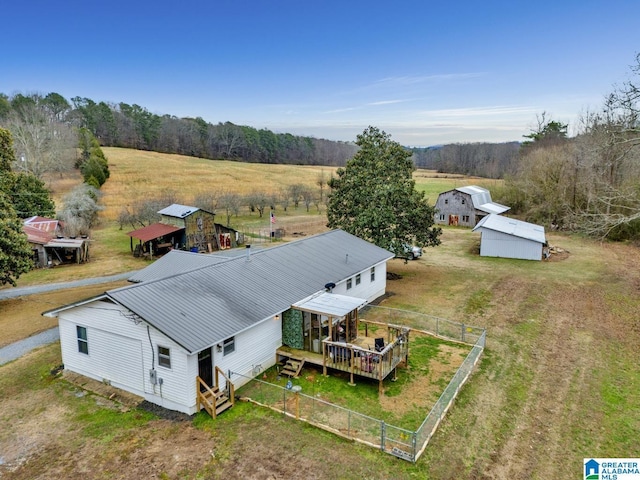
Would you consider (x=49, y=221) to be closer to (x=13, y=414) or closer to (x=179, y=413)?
(x=13, y=414)

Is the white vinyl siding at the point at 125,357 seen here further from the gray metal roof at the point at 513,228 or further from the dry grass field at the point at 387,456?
the gray metal roof at the point at 513,228

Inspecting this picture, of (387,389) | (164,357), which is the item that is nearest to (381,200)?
(387,389)

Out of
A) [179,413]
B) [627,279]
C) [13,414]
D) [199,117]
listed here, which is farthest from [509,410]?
[199,117]

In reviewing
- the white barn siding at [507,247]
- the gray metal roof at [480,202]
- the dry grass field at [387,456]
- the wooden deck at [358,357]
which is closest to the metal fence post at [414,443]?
the dry grass field at [387,456]

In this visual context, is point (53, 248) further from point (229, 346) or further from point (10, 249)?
point (229, 346)

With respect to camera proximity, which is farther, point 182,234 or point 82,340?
point 182,234

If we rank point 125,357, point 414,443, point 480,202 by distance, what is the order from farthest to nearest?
point 480,202, point 125,357, point 414,443

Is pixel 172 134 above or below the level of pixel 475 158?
above
